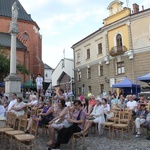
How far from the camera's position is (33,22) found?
38812mm

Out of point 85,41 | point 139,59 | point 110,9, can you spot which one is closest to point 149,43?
point 139,59

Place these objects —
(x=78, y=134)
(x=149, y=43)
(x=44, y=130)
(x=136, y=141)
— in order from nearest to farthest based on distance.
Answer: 1. (x=78, y=134)
2. (x=136, y=141)
3. (x=44, y=130)
4. (x=149, y=43)

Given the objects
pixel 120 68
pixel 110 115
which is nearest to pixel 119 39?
pixel 120 68

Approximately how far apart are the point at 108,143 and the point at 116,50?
20395 mm

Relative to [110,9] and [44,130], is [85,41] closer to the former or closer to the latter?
[110,9]

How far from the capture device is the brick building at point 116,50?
24312 millimetres

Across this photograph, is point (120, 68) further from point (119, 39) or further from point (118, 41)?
point (119, 39)

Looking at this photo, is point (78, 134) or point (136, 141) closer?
point (78, 134)

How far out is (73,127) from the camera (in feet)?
20.5

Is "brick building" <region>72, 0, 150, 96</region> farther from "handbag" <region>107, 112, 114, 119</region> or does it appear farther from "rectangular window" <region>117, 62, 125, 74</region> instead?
"handbag" <region>107, 112, 114, 119</region>

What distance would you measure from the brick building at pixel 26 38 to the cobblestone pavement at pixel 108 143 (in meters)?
27.8

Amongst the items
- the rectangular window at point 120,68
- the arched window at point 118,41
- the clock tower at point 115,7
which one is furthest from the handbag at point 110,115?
the clock tower at point 115,7

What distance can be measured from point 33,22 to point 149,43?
22145mm

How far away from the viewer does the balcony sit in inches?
1023
